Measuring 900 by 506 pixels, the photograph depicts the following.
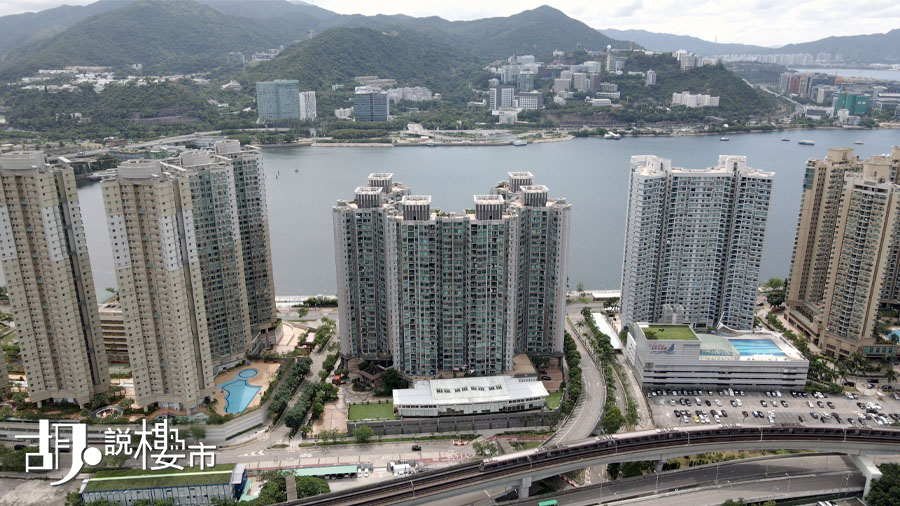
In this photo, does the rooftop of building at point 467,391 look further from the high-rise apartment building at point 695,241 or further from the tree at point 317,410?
the high-rise apartment building at point 695,241

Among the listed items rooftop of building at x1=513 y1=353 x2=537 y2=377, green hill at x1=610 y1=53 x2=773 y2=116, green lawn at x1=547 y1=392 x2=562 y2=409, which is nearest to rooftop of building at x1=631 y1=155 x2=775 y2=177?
rooftop of building at x1=513 y1=353 x2=537 y2=377

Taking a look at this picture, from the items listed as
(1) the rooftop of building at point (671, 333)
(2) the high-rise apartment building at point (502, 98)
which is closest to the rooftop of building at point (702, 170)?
(1) the rooftop of building at point (671, 333)

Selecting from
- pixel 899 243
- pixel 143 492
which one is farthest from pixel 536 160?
pixel 143 492

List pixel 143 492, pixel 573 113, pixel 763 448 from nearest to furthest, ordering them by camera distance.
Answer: pixel 143 492 → pixel 763 448 → pixel 573 113

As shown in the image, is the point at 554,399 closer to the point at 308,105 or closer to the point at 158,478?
the point at 158,478

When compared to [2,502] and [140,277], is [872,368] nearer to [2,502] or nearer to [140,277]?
[140,277]

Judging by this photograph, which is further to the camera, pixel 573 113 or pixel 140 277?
pixel 573 113
